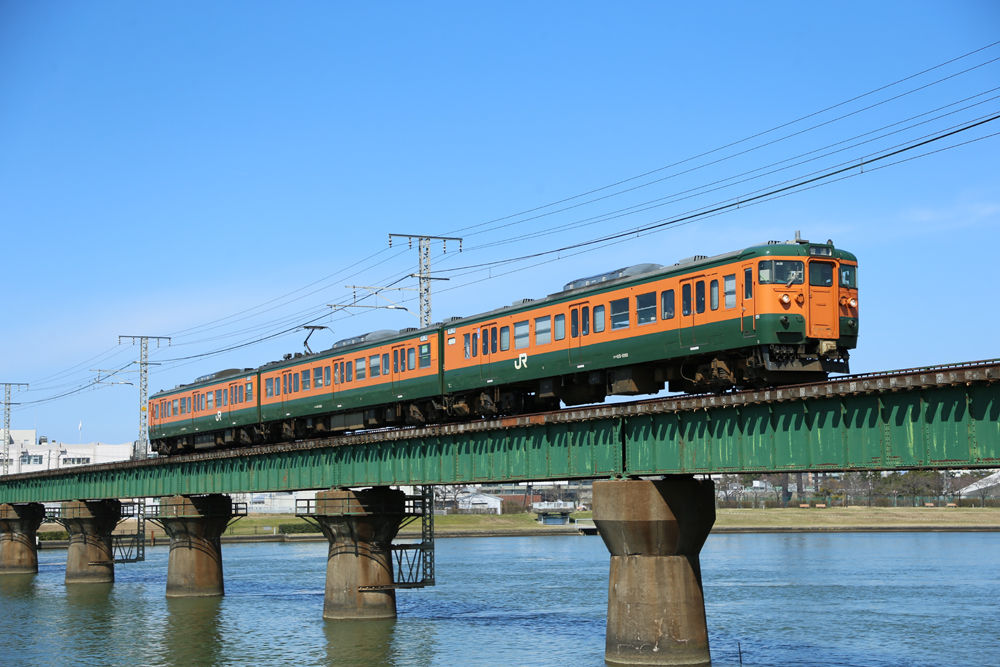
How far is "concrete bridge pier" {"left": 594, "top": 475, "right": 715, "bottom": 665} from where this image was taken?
30.1 m

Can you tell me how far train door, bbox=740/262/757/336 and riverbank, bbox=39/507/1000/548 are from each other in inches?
4123

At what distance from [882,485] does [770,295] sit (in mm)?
174169

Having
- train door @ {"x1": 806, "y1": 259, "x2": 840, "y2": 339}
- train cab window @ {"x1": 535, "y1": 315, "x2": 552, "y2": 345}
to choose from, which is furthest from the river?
train door @ {"x1": 806, "y1": 259, "x2": 840, "y2": 339}

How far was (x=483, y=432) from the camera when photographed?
37781 mm

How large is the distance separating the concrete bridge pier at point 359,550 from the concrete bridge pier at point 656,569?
1694 cm

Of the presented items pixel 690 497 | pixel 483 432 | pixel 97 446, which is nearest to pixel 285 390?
pixel 483 432

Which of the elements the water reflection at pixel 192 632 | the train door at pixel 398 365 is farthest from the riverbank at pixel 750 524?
the train door at pixel 398 365

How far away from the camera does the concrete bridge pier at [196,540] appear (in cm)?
6066

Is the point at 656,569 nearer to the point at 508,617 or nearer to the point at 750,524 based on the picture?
the point at 508,617

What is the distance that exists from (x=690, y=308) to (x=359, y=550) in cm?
2133

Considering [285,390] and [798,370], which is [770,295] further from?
[285,390]

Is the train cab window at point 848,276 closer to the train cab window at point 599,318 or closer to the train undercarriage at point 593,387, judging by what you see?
the train undercarriage at point 593,387

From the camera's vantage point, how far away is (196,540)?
2419 inches

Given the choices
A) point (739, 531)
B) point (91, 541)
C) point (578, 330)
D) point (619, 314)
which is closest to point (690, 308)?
point (619, 314)
